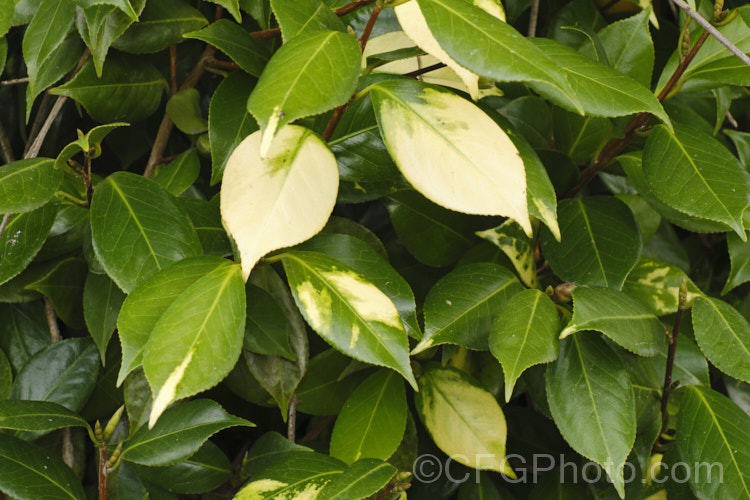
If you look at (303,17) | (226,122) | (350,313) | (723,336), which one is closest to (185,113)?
(226,122)

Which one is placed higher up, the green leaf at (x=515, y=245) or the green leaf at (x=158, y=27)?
the green leaf at (x=158, y=27)

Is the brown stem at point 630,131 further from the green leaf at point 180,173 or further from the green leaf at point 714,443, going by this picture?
the green leaf at point 180,173

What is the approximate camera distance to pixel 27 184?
663 mm

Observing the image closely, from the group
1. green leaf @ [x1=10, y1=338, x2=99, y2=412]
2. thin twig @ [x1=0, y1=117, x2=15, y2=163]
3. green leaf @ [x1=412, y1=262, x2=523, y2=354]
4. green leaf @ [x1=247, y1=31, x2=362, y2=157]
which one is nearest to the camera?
green leaf @ [x1=247, y1=31, x2=362, y2=157]

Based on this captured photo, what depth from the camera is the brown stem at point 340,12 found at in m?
0.68

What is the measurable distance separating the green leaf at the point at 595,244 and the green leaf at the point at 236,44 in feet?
1.20

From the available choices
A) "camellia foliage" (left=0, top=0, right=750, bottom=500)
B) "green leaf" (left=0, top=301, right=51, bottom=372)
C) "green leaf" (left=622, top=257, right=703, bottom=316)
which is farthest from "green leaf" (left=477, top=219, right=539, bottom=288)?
"green leaf" (left=0, top=301, right=51, bottom=372)

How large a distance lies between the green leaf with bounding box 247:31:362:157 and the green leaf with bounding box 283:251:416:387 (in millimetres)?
166

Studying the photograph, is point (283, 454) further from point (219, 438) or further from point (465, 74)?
point (465, 74)

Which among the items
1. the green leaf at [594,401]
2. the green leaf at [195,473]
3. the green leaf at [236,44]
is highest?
the green leaf at [236,44]

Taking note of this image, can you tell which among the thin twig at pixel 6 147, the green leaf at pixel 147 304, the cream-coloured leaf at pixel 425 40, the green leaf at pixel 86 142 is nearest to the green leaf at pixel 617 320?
the cream-coloured leaf at pixel 425 40

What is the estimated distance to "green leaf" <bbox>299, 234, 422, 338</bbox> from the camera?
0.68m

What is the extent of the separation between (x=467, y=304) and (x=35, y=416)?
0.44 m

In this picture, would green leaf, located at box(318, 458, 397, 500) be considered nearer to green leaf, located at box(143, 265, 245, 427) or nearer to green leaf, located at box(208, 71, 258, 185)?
green leaf, located at box(143, 265, 245, 427)
